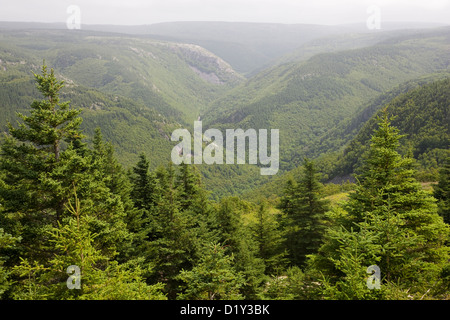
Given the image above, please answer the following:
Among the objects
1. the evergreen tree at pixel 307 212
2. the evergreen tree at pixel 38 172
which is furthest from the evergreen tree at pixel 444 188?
the evergreen tree at pixel 38 172

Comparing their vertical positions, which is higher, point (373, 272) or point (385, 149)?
point (385, 149)

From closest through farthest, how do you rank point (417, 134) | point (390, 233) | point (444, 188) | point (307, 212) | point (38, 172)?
point (390, 233), point (38, 172), point (307, 212), point (444, 188), point (417, 134)

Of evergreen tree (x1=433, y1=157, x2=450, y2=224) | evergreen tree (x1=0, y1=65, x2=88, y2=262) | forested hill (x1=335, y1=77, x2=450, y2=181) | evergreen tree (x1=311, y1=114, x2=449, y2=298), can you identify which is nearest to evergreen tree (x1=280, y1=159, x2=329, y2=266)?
evergreen tree (x1=311, y1=114, x2=449, y2=298)

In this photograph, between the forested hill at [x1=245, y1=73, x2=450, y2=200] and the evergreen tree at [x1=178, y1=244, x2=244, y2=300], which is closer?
the evergreen tree at [x1=178, y1=244, x2=244, y2=300]

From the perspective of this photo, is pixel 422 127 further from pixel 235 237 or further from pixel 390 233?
pixel 390 233

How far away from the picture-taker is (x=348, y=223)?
523 inches

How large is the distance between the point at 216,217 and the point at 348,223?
Result: 13802 mm

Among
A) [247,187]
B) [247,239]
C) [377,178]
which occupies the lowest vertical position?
[247,187]

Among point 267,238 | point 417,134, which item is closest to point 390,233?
point 267,238

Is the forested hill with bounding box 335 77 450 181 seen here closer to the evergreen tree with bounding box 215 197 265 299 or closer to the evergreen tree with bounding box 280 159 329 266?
the evergreen tree with bounding box 280 159 329 266
